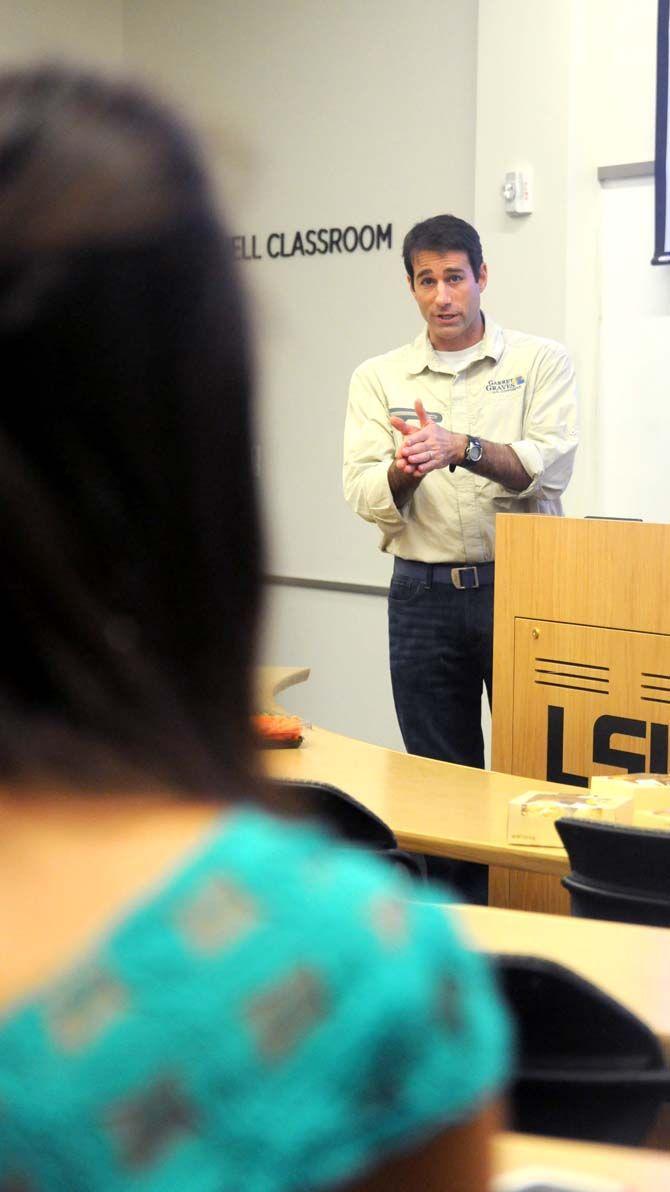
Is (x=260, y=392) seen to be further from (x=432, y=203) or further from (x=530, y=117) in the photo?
(x=432, y=203)

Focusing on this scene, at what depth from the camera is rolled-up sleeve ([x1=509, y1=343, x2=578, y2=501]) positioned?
11.8ft

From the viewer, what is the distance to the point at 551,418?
3645 millimetres

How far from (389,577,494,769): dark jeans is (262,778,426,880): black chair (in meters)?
1.51

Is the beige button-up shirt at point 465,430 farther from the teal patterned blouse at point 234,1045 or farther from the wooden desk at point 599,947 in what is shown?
the teal patterned blouse at point 234,1045

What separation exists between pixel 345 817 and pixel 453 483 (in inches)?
66.8

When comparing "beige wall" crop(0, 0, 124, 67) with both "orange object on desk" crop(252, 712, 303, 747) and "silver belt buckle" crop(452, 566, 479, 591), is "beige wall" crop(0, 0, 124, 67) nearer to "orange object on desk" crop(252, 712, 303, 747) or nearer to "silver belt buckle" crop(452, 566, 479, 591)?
"silver belt buckle" crop(452, 566, 479, 591)

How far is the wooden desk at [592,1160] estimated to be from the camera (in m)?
0.94

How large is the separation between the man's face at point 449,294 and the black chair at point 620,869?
2062mm

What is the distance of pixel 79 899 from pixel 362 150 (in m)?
5.34

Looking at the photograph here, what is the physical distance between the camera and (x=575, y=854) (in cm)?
191

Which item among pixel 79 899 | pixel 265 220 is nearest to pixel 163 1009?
pixel 79 899

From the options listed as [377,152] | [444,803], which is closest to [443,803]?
[444,803]

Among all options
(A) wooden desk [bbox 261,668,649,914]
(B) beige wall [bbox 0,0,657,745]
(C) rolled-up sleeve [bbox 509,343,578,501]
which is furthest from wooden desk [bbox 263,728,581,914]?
(B) beige wall [bbox 0,0,657,745]

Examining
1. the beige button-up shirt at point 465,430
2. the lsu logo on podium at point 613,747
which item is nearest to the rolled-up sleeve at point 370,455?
the beige button-up shirt at point 465,430
